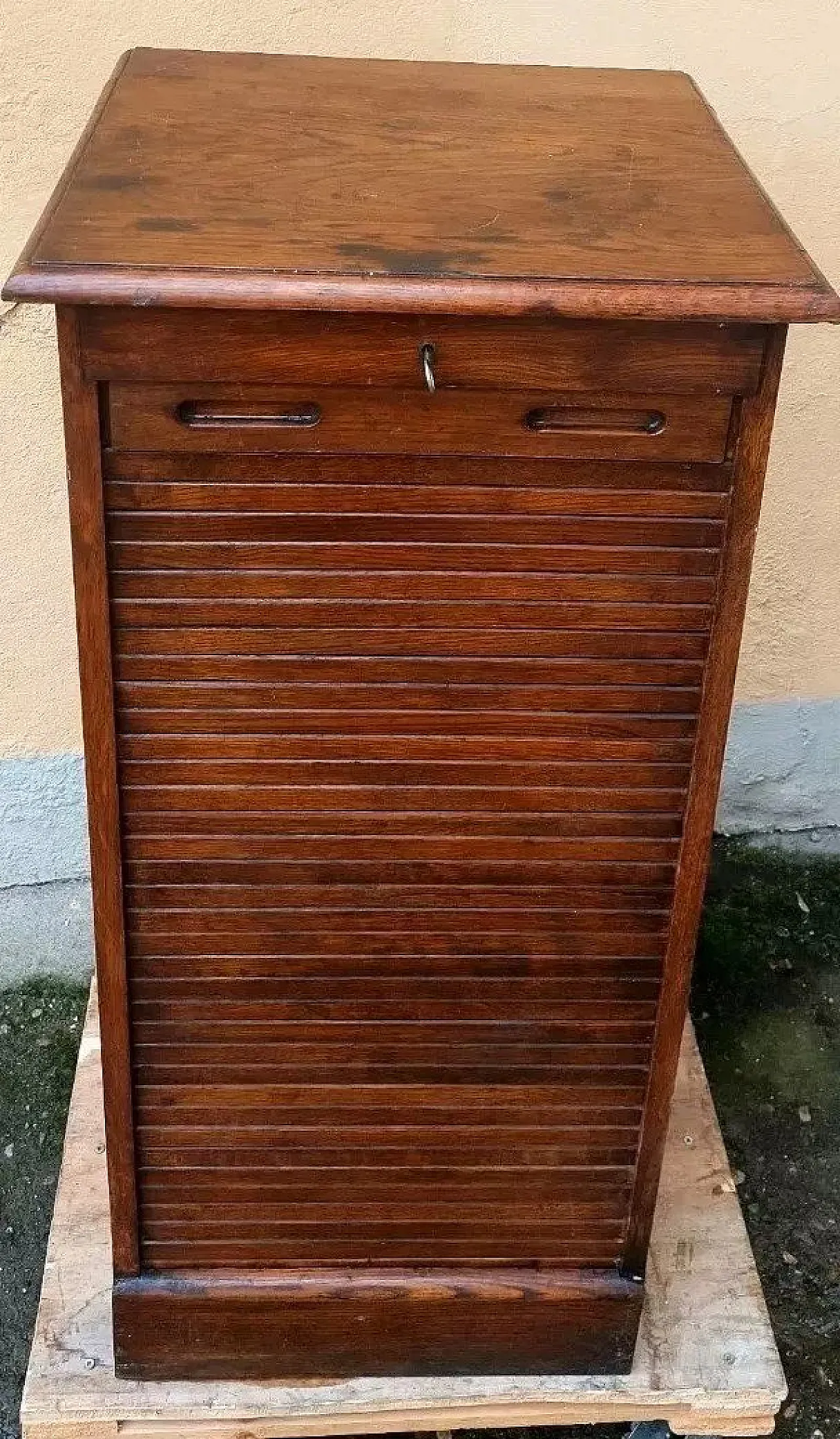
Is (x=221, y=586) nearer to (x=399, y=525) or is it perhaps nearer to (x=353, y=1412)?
(x=399, y=525)

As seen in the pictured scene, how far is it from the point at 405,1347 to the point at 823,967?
1.31 metres

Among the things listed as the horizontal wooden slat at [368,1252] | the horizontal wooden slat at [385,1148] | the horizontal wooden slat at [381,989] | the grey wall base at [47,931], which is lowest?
the grey wall base at [47,931]

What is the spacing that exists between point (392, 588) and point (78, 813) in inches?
53.2

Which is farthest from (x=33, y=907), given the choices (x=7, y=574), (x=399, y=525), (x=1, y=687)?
(x=399, y=525)

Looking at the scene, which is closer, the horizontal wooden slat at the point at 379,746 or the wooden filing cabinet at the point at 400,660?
the wooden filing cabinet at the point at 400,660

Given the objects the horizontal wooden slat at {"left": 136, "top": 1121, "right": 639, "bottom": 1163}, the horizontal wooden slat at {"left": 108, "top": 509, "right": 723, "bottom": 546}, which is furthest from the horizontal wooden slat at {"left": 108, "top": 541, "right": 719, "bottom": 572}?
the horizontal wooden slat at {"left": 136, "top": 1121, "right": 639, "bottom": 1163}

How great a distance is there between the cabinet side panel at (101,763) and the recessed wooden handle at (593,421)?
0.40m

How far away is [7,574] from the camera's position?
2402 mm

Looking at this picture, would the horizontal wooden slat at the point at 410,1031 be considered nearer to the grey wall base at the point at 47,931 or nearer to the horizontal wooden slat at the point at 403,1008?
the horizontal wooden slat at the point at 403,1008

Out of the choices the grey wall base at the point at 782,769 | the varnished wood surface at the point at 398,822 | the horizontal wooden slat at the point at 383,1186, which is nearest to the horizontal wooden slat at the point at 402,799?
the varnished wood surface at the point at 398,822

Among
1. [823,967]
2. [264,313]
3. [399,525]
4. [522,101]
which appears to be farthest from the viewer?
[823,967]

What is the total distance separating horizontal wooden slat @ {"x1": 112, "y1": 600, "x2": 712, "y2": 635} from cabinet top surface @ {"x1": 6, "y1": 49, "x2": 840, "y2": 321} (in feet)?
0.99

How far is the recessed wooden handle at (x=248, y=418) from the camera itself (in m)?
1.36

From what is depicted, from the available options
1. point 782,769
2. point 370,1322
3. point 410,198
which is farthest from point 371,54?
point 370,1322
